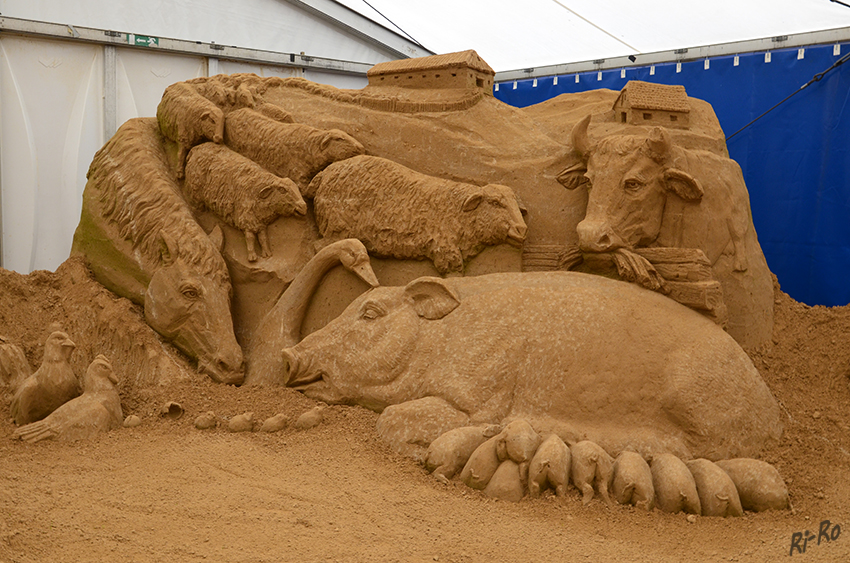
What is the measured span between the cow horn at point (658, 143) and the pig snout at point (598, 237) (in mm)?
619

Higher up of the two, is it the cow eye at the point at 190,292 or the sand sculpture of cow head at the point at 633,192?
the sand sculpture of cow head at the point at 633,192

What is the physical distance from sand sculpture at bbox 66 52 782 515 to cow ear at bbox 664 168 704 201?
16 millimetres

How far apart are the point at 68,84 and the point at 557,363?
21.8ft

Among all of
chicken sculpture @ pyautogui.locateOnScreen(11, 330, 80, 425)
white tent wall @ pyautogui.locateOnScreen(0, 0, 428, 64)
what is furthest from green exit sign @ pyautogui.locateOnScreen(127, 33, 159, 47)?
Answer: chicken sculpture @ pyautogui.locateOnScreen(11, 330, 80, 425)

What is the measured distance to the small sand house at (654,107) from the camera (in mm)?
5797

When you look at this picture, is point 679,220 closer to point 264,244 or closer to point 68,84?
point 264,244

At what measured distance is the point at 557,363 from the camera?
4488 millimetres

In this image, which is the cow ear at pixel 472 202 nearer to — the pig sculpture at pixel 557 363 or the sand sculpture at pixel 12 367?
the pig sculpture at pixel 557 363

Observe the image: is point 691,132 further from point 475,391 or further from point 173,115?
point 173,115

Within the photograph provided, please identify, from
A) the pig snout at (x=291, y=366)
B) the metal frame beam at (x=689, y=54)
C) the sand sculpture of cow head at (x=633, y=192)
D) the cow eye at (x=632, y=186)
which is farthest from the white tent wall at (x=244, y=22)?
the cow eye at (x=632, y=186)

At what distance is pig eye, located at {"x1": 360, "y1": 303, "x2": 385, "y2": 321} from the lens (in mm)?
4945

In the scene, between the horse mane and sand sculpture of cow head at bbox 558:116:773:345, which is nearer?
sand sculpture of cow head at bbox 558:116:773:345

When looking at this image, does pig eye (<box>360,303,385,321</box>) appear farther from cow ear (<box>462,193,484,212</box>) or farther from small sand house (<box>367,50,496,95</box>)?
small sand house (<box>367,50,496,95</box>)

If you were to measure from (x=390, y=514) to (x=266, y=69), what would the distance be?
23.6 feet
